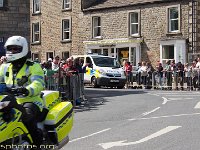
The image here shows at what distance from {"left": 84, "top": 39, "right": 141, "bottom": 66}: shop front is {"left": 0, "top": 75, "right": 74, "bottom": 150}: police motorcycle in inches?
1358

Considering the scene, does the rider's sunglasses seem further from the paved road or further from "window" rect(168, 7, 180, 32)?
"window" rect(168, 7, 180, 32)

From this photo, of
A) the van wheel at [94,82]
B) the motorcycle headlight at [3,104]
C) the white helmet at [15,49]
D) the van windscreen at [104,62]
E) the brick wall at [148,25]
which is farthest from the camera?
the brick wall at [148,25]

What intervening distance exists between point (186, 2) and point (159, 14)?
99.3 inches

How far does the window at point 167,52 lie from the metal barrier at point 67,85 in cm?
2044

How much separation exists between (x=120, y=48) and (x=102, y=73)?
1223cm

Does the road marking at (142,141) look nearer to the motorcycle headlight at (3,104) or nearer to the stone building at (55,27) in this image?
the motorcycle headlight at (3,104)

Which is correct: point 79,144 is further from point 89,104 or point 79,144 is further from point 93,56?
point 93,56

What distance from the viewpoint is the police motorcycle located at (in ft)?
21.2

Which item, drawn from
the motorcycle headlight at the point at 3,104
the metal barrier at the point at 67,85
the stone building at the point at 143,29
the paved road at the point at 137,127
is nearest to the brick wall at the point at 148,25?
the stone building at the point at 143,29

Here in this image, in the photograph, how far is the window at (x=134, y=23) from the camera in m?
42.7

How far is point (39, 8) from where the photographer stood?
165 feet

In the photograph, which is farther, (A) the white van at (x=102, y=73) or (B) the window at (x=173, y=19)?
(B) the window at (x=173, y=19)

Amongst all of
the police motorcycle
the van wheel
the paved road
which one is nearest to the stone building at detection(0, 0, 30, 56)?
A: the van wheel

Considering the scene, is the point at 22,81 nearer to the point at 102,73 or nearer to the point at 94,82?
the point at 102,73
